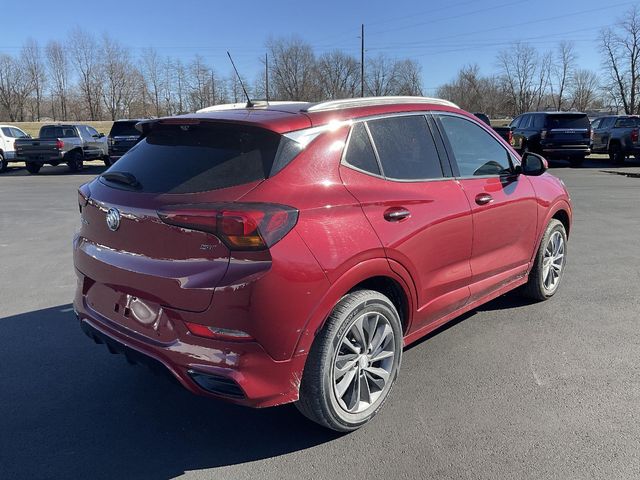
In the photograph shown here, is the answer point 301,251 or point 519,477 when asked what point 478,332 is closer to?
point 519,477

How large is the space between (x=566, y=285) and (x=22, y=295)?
565 cm

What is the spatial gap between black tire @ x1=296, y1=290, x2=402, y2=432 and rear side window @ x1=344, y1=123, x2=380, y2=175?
0.73 meters

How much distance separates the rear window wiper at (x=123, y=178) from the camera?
9.62ft

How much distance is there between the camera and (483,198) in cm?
389

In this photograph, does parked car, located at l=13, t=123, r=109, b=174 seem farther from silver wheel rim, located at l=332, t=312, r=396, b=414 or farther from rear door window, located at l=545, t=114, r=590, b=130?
silver wheel rim, located at l=332, t=312, r=396, b=414

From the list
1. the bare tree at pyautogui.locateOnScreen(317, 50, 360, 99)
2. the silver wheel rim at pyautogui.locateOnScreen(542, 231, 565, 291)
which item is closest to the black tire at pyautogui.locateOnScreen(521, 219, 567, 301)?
the silver wheel rim at pyautogui.locateOnScreen(542, 231, 565, 291)

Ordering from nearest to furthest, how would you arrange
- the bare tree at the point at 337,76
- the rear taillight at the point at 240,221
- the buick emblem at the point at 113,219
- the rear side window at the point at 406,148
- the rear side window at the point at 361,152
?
the rear taillight at the point at 240,221 < the buick emblem at the point at 113,219 < the rear side window at the point at 361,152 < the rear side window at the point at 406,148 < the bare tree at the point at 337,76

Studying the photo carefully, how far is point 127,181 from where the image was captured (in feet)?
9.79

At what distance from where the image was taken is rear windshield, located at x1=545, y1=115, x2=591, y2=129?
63.8ft

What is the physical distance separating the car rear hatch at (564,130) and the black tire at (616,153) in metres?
2.13

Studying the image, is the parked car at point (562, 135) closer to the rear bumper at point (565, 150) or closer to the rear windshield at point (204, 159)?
the rear bumper at point (565, 150)

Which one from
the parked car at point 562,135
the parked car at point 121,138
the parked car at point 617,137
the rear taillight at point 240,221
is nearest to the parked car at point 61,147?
the parked car at point 121,138

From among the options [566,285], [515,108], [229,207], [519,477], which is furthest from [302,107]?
[515,108]

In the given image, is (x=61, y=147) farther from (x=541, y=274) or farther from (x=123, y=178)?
(x=541, y=274)
